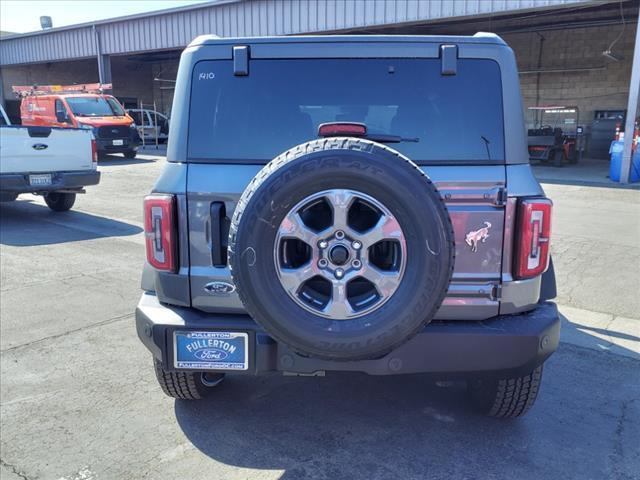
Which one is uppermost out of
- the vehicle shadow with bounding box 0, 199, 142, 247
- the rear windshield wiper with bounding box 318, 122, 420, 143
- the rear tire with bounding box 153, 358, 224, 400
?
the rear windshield wiper with bounding box 318, 122, 420, 143

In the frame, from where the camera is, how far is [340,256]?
2307mm

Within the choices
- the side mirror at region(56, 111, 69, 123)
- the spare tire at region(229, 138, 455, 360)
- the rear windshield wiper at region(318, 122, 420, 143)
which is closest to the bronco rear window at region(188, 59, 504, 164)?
the rear windshield wiper at region(318, 122, 420, 143)

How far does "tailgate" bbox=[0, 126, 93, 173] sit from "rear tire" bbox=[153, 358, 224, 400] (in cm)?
693

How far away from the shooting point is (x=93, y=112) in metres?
20.5

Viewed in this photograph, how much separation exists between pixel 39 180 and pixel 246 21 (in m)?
12.9

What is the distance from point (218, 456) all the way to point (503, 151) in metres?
2.11

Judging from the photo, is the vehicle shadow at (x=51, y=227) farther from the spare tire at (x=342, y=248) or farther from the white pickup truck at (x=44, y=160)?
the spare tire at (x=342, y=248)

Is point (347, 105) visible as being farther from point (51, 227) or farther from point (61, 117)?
point (61, 117)

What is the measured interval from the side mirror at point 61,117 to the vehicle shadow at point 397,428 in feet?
63.0

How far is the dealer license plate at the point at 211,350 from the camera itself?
2.64 m

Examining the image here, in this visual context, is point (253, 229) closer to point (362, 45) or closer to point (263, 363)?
point (263, 363)

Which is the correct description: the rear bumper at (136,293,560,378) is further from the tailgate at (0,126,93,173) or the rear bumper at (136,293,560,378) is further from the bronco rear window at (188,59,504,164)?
the tailgate at (0,126,93,173)

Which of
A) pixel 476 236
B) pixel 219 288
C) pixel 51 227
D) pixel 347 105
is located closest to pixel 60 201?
pixel 51 227

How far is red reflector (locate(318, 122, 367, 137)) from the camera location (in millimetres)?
2586
